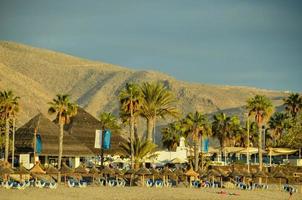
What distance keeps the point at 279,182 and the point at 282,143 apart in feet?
66.6

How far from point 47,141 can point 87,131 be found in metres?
14.1

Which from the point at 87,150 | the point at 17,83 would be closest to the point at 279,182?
the point at 87,150

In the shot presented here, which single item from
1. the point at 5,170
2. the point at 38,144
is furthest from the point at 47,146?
the point at 5,170

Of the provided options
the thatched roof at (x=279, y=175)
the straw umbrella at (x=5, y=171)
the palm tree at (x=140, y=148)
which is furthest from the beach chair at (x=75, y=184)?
the thatched roof at (x=279, y=175)

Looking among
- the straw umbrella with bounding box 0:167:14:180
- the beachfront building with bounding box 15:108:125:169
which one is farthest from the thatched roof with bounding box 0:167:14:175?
the beachfront building with bounding box 15:108:125:169

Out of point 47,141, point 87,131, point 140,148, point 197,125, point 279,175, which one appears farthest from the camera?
point 87,131

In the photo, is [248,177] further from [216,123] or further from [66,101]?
[216,123]

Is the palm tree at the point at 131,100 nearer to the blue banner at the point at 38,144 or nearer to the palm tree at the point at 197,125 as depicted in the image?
the palm tree at the point at 197,125

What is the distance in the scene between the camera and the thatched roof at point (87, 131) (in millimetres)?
90600

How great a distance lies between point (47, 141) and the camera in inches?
3125

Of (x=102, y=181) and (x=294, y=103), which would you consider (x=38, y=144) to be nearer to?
(x=102, y=181)

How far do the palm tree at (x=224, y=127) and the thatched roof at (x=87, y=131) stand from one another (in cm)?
Result: 1423

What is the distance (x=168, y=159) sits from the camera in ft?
273

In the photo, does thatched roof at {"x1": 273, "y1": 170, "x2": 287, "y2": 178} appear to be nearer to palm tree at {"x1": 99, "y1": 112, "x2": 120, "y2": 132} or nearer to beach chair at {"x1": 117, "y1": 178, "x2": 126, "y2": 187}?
beach chair at {"x1": 117, "y1": 178, "x2": 126, "y2": 187}
